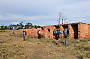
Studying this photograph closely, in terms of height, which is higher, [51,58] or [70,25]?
[70,25]

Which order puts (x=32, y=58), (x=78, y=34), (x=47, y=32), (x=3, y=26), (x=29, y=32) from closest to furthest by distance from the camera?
(x=32, y=58)
(x=78, y=34)
(x=47, y=32)
(x=29, y=32)
(x=3, y=26)

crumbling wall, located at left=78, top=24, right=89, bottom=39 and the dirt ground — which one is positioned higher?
crumbling wall, located at left=78, top=24, right=89, bottom=39

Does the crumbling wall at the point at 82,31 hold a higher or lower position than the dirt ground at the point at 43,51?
higher

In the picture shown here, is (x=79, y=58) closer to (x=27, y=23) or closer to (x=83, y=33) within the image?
(x=83, y=33)

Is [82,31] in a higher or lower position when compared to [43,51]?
higher

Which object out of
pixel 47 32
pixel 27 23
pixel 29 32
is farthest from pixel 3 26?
pixel 47 32

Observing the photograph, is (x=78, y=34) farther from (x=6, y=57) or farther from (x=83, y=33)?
(x=6, y=57)

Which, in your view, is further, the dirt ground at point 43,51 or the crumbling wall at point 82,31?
the crumbling wall at point 82,31

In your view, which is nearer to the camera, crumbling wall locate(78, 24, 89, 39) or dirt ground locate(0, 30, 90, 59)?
dirt ground locate(0, 30, 90, 59)

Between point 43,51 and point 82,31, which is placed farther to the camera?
point 82,31

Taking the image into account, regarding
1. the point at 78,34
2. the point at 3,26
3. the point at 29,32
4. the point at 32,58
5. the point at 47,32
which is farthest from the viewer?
the point at 3,26

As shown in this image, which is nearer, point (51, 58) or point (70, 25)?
point (51, 58)

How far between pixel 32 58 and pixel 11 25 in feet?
247

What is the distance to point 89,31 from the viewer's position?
24.8 metres
